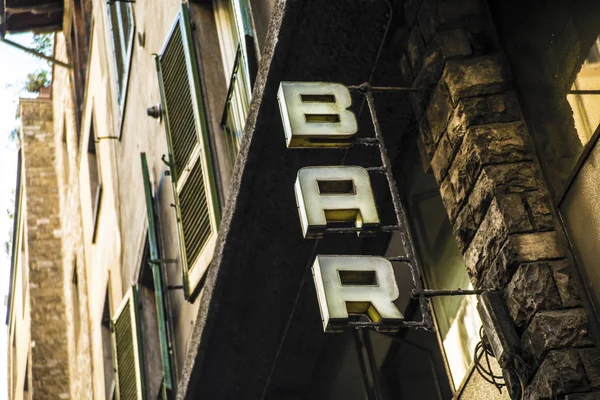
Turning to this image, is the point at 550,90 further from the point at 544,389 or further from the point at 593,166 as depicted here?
the point at 544,389

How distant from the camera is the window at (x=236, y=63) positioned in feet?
23.2

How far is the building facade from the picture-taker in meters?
4.45

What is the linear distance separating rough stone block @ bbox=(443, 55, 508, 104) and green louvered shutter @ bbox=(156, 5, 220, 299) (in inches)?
101

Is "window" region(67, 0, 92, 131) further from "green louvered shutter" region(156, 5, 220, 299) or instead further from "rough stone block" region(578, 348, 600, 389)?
"rough stone block" region(578, 348, 600, 389)

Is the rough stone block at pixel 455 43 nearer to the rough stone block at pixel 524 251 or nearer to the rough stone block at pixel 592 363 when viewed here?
the rough stone block at pixel 524 251

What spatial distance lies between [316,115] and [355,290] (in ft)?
2.80

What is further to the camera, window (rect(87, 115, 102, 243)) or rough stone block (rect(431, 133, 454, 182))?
window (rect(87, 115, 102, 243))

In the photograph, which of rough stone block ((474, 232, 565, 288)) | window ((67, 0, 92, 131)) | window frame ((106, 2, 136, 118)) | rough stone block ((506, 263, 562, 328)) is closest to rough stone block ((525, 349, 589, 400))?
rough stone block ((506, 263, 562, 328))

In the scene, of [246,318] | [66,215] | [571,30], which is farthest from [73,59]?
[571,30]

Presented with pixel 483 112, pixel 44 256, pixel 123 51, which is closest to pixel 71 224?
pixel 44 256

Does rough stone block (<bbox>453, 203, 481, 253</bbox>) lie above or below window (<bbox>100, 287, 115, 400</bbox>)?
below

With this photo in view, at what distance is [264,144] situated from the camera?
602cm

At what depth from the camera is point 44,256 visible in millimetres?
17719

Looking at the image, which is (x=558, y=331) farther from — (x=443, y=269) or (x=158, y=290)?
(x=158, y=290)
